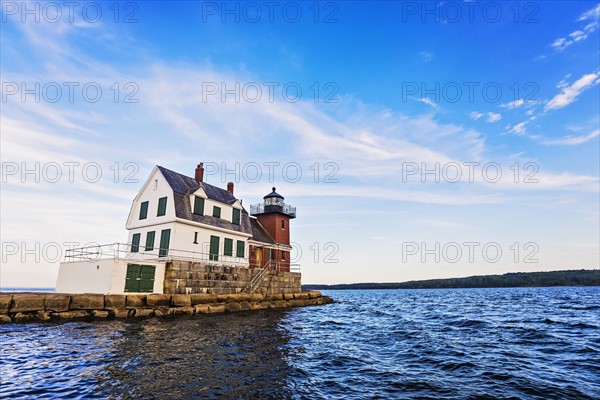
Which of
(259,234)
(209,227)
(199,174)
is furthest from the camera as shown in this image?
(259,234)

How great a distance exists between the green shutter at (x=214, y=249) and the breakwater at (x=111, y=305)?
3.53m

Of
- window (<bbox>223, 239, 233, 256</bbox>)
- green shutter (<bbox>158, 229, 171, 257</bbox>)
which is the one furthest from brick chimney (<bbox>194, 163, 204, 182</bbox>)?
green shutter (<bbox>158, 229, 171, 257</bbox>)

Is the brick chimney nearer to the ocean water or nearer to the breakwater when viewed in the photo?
the breakwater

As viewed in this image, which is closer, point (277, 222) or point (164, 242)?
point (164, 242)

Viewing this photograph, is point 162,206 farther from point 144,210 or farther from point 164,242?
point 164,242

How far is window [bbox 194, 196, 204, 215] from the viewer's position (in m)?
27.2

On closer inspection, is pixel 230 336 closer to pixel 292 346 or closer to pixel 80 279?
pixel 292 346

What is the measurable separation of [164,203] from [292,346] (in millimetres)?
17515

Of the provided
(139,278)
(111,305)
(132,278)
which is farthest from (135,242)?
(111,305)

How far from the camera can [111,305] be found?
1933cm

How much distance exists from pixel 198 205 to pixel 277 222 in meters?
11.1

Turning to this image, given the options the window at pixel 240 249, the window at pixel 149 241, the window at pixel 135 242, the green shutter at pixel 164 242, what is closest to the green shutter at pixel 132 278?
the green shutter at pixel 164 242

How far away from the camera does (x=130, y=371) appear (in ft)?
29.0

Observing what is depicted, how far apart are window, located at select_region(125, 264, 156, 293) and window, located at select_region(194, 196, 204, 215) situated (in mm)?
6029
